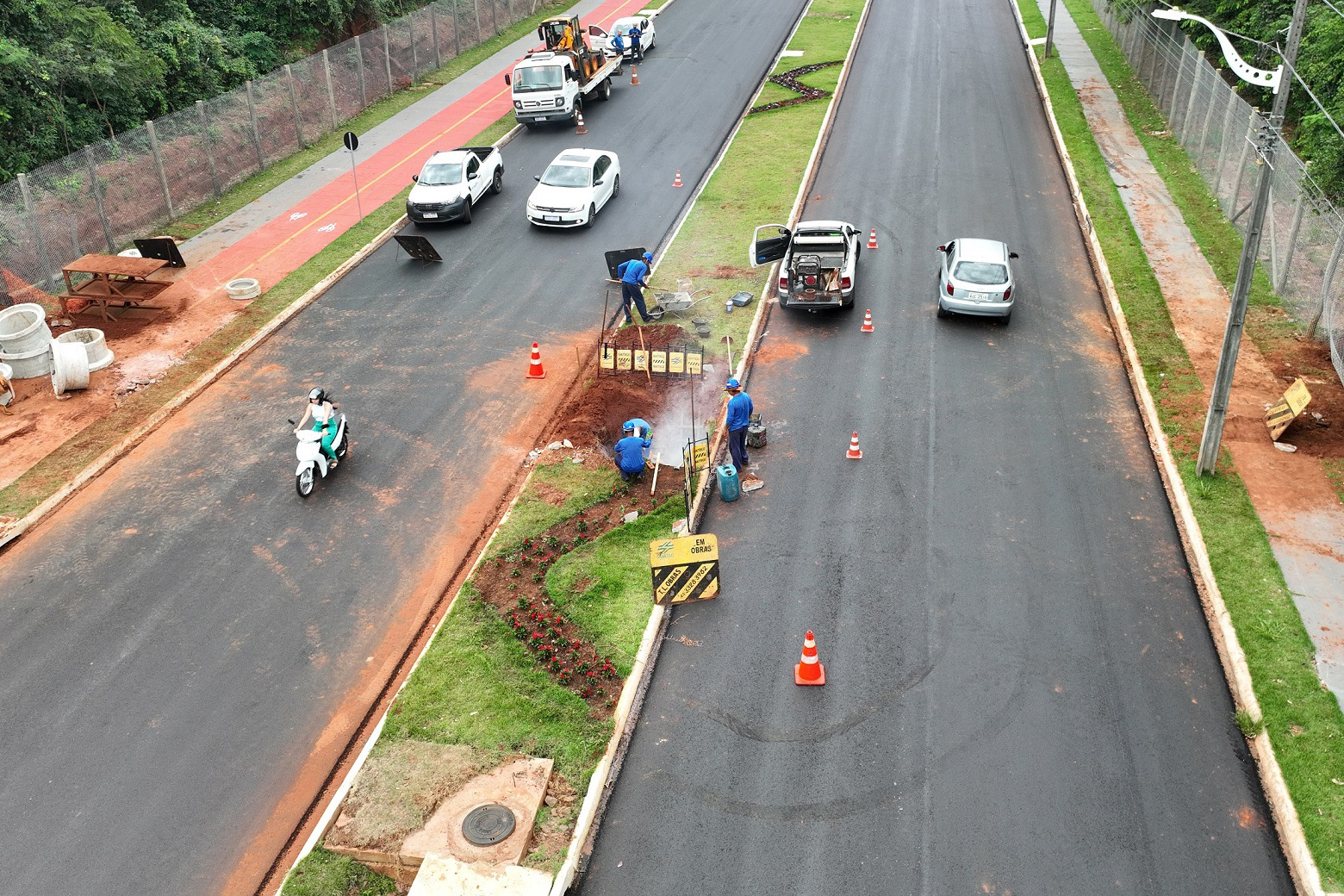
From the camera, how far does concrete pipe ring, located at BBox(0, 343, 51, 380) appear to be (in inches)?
760

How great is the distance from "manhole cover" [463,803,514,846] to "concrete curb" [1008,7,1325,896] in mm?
7804

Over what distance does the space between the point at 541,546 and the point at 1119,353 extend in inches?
488

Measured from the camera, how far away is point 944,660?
1247cm

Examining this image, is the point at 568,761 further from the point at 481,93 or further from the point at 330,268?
the point at 481,93

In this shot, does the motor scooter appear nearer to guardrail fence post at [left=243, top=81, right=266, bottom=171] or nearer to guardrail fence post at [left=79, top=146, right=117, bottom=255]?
guardrail fence post at [left=79, top=146, right=117, bottom=255]

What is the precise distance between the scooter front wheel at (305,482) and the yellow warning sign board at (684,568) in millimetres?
Answer: 6137

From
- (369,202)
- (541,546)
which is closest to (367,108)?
(369,202)

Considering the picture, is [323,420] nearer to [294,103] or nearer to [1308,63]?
[294,103]

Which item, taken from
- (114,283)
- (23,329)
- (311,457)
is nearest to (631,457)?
(311,457)

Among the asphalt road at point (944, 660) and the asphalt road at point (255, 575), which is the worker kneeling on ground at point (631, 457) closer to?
the asphalt road at point (944, 660)

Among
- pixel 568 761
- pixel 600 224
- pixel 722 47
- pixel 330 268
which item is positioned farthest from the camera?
pixel 722 47

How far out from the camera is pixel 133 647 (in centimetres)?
1312

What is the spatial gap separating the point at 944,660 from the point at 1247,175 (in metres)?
18.8

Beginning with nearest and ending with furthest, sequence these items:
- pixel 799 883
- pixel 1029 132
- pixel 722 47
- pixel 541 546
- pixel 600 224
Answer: pixel 799 883 → pixel 541 546 → pixel 600 224 → pixel 1029 132 → pixel 722 47
